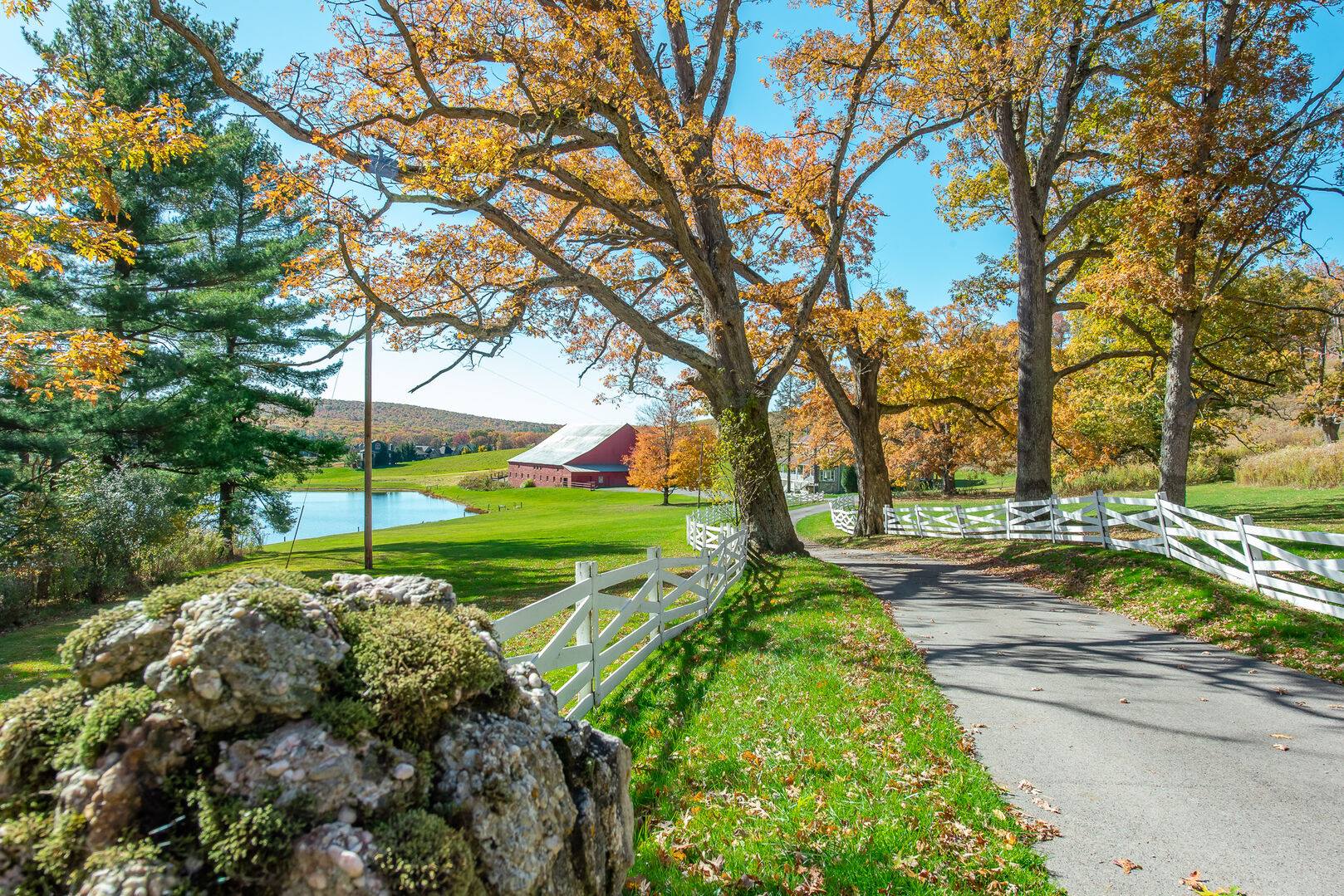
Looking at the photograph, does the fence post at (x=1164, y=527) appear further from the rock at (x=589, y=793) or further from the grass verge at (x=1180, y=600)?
the rock at (x=589, y=793)

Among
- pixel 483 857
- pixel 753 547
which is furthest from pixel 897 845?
pixel 753 547

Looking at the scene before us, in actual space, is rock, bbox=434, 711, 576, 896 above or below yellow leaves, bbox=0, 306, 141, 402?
below

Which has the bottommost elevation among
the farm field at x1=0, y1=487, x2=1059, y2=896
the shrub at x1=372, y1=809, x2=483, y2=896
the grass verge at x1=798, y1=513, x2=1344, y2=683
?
the farm field at x1=0, y1=487, x2=1059, y2=896

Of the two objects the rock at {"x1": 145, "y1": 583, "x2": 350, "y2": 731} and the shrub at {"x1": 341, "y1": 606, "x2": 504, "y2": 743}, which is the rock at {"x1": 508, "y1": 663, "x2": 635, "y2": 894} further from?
the rock at {"x1": 145, "y1": 583, "x2": 350, "y2": 731}

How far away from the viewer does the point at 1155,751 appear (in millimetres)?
5035

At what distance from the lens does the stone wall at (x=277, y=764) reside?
1987mm

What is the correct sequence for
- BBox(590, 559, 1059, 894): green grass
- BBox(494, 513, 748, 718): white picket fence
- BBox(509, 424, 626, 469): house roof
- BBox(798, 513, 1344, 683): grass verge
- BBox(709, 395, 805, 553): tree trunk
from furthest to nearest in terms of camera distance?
1. BBox(509, 424, 626, 469): house roof
2. BBox(709, 395, 805, 553): tree trunk
3. BBox(798, 513, 1344, 683): grass verge
4. BBox(494, 513, 748, 718): white picket fence
5. BBox(590, 559, 1059, 894): green grass

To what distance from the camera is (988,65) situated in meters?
12.9

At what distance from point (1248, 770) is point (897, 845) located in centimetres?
290

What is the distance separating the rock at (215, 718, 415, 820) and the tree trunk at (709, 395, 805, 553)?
13.4 meters

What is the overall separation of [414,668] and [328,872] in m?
0.69

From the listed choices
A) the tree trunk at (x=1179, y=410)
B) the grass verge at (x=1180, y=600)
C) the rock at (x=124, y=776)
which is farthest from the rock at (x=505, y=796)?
the tree trunk at (x=1179, y=410)

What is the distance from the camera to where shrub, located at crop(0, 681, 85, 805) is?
6.96 ft

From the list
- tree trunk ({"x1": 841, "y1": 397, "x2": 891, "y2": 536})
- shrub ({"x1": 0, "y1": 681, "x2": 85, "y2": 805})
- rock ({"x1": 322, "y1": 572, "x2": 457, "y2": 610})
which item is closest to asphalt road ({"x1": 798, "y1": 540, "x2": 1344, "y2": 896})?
rock ({"x1": 322, "y1": 572, "x2": 457, "y2": 610})
